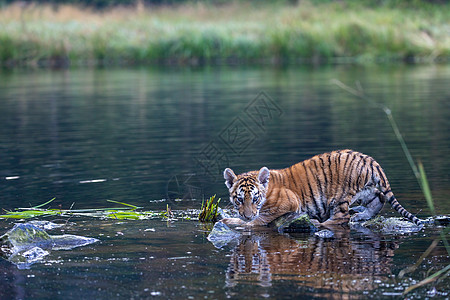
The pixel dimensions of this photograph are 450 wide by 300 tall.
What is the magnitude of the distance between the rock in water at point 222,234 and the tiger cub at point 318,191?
0.83ft

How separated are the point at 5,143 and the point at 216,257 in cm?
1145

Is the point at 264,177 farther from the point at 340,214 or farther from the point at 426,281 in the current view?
the point at 426,281

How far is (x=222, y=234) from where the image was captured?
8695 millimetres

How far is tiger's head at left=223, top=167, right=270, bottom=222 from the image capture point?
888 centimetres

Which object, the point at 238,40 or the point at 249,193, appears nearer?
the point at 249,193

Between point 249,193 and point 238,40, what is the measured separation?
1385 inches

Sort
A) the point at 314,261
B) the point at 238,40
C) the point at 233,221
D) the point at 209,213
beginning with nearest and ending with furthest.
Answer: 1. the point at 314,261
2. the point at 233,221
3. the point at 209,213
4. the point at 238,40

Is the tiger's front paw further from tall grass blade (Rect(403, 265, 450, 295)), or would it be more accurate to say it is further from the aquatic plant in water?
tall grass blade (Rect(403, 265, 450, 295))

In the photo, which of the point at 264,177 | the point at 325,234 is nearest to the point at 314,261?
the point at 325,234

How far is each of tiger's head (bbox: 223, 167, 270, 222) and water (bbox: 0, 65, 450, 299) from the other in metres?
0.32

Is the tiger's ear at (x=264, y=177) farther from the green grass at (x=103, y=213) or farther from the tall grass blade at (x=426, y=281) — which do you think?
the tall grass blade at (x=426, y=281)

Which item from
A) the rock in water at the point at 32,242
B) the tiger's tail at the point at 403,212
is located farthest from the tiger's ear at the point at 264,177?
the rock in water at the point at 32,242

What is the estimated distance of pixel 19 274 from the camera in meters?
7.34

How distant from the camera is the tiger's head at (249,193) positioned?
8883 millimetres
